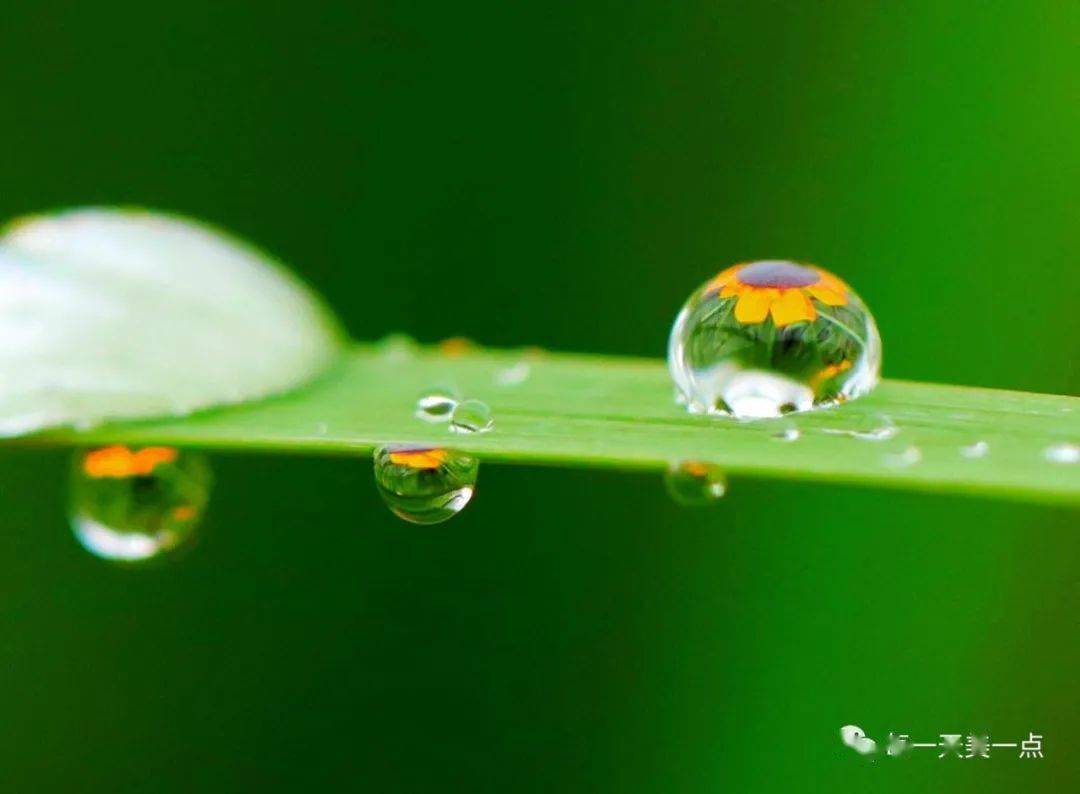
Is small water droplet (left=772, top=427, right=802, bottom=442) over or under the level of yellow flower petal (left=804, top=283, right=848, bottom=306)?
under

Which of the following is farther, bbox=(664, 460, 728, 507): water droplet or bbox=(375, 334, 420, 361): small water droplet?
bbox=(375, 334, 420, 361): small water droplet

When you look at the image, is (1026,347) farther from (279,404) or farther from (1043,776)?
(279,404)

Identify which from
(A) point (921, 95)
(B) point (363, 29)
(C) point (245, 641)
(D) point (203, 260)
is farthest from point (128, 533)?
(B) point (363, 29)

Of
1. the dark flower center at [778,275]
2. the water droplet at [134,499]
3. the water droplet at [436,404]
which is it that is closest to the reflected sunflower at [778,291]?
the dark flower center at [778,275]

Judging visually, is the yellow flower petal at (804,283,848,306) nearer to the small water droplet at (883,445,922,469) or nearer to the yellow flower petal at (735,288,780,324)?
the yellow flower petal at (735,288,780,324)

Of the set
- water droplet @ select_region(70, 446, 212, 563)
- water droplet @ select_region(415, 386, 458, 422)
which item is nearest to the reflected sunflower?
water droplet @ select_region(415, 386, 458, 422)
